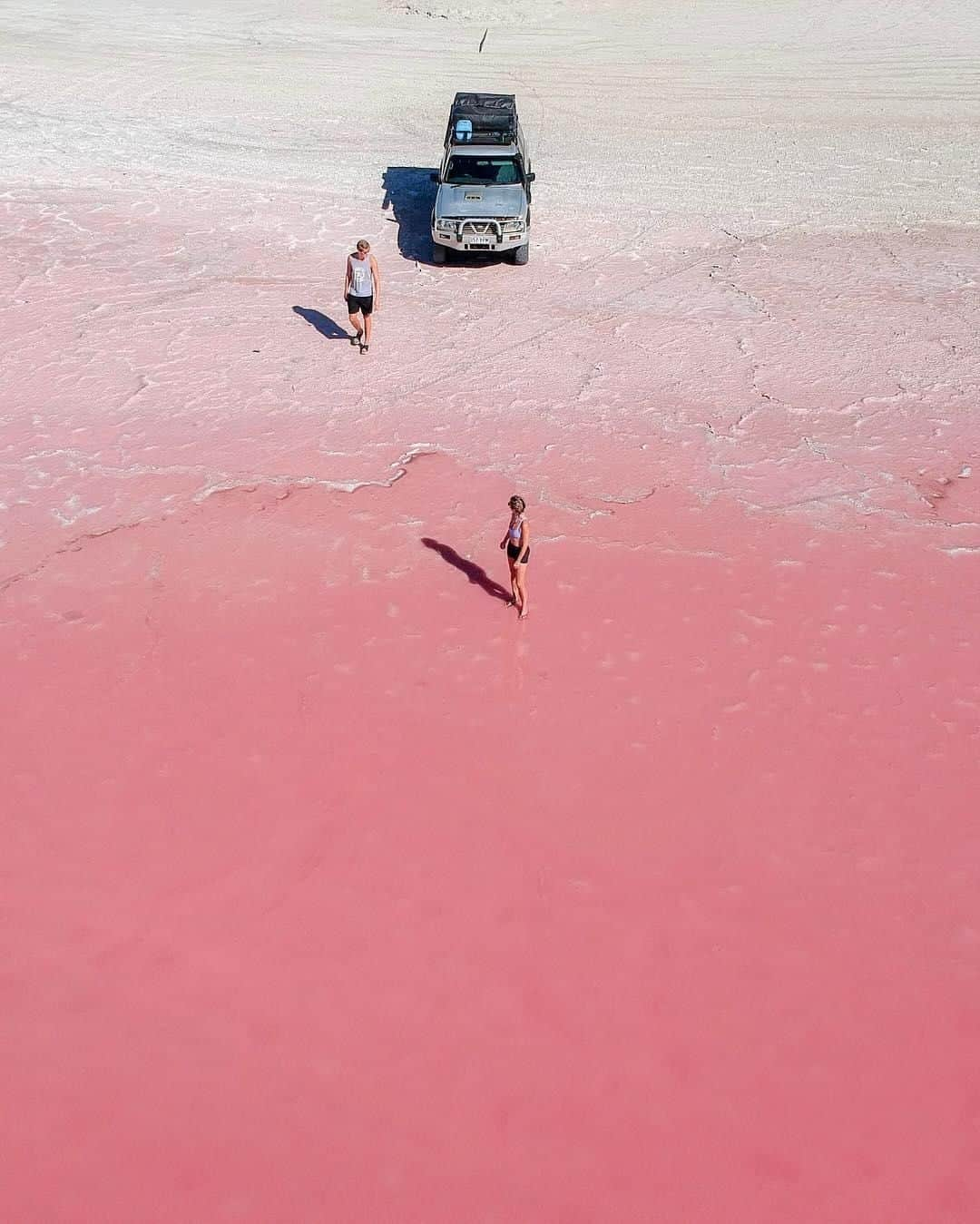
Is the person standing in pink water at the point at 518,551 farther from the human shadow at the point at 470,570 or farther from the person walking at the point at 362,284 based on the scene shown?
the person walking at the point at 362,284

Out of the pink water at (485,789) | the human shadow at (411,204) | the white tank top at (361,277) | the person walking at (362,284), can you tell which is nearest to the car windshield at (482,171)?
the human shadow at (411,204)

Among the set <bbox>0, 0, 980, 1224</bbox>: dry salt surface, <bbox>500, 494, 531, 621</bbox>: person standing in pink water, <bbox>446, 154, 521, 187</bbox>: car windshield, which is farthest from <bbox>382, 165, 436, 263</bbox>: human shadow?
<bbox>500, 494, 531, 621</bbox>: person standing in pink water

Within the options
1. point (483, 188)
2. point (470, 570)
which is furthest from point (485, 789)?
point (483, 188)

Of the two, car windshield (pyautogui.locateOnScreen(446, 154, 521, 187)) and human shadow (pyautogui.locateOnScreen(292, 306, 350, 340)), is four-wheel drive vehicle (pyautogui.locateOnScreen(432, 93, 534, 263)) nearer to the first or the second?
car windshield (pyautogui.locateOnScreen(446, 154, 521, 187))

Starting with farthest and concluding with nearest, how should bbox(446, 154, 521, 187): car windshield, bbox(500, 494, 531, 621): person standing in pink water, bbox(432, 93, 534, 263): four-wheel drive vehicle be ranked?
bbox(446, 154, 521, 187): car windshield < bbox(432, 93, 534, 263): four-wheel drive vehicle < bbox(500, 494, 531, 621): person standing in pink water

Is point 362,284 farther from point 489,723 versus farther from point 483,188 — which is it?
point 489,723
